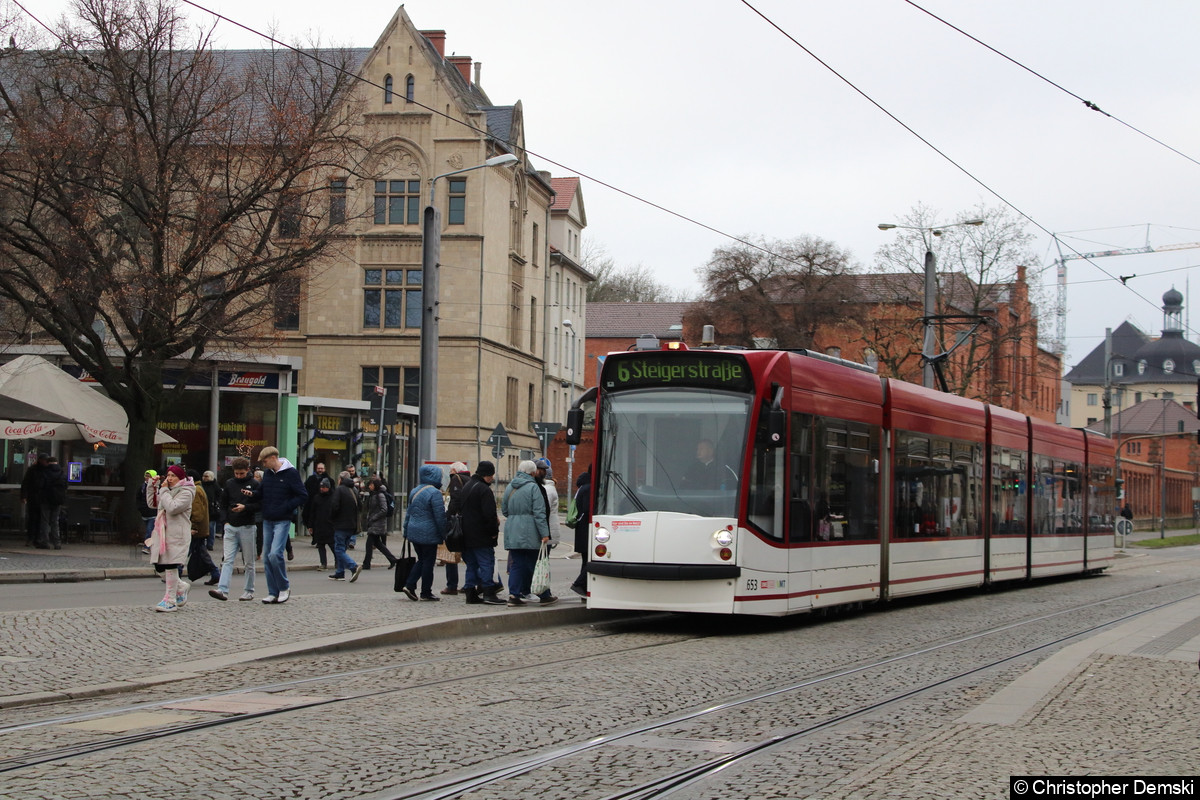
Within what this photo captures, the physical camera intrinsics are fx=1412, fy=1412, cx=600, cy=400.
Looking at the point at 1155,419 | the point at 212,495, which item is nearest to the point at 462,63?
the point at 212,495

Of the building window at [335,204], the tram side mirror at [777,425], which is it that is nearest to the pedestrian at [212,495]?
the building window at [335,204]

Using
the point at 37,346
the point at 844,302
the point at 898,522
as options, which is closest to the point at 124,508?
the point at 37,346

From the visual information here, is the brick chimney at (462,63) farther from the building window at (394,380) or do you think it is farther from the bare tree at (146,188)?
the bare tree at (146,188)

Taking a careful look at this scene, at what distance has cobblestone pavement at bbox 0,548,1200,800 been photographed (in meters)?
6.96

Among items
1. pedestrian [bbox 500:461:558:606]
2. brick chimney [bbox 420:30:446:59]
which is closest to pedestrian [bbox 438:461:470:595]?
pedestrian [bbox 500:461:558:606]

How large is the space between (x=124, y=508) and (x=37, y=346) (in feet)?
16.8

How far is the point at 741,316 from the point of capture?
76.2 metres

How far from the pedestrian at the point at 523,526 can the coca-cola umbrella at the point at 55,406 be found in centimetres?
1269

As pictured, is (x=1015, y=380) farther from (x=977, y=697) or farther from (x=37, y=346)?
(x=977, y=697)

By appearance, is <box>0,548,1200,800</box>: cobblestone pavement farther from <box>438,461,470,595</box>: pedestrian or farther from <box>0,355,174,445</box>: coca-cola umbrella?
<box>0,355,174,445</box>: coca-cola umbrella

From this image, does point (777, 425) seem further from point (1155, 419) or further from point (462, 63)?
point (1155, 419)

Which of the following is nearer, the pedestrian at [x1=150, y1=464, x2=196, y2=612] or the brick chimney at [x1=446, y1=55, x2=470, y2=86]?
the pedestrian at [x1=150, y1=464, x2=196, y2=612]

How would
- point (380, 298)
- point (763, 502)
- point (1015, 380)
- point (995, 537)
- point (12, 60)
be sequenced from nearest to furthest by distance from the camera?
1. point (763, 502)
2. point (995, 537)
3. point (12, 60)
4. point (380, 298)
5. point (1015, 380)

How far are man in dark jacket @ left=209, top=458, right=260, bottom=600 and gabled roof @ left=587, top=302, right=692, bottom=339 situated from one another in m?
85.1
